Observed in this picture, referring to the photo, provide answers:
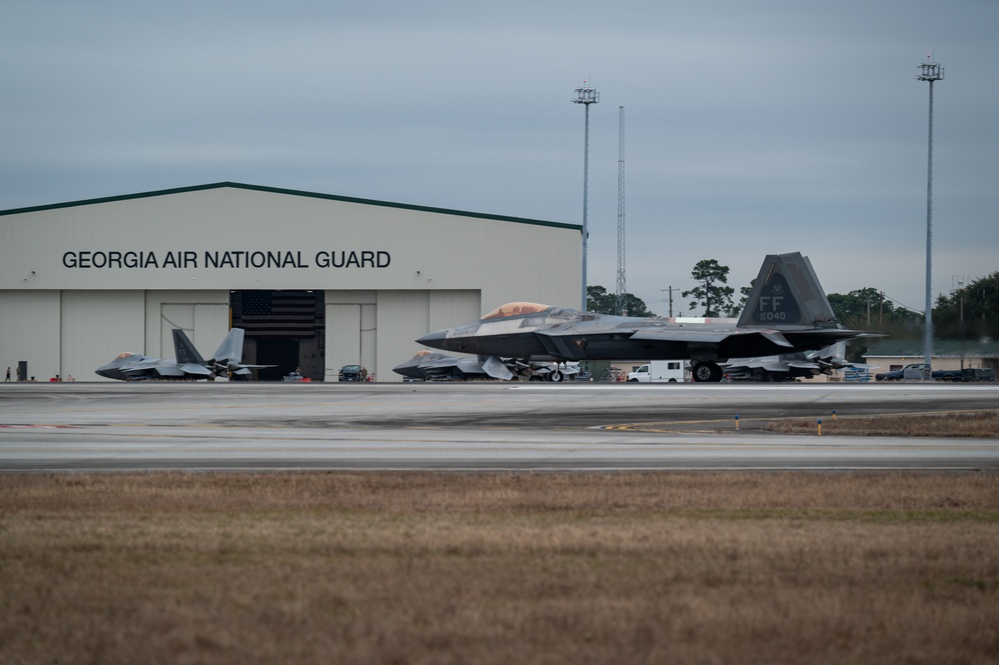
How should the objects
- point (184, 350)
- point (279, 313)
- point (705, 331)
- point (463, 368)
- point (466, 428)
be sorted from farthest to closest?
point (279, 313) → point (184, 350) → point (463, 368) → point (705, 331) → point (466, 428)

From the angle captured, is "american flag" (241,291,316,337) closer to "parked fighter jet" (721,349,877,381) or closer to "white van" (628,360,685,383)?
"white van" (628,360,685,383)

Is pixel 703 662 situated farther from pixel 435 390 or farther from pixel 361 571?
pixel 435 390

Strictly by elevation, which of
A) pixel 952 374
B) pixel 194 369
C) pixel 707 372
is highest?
pixel 707 372

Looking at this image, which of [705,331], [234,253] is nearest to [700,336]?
[705,331]

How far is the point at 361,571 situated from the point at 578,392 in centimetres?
2467

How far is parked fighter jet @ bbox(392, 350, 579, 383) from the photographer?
4859 centimetres

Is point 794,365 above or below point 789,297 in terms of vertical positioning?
below

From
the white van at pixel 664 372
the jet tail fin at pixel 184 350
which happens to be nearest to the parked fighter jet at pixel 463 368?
the jet tail fin at pixel 184 350

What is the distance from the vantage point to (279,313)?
72.2 metres

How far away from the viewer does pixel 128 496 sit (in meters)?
11.6

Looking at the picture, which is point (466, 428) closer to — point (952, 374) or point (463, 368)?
point (463, 368)

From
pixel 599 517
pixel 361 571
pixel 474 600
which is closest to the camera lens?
pixel 474 600

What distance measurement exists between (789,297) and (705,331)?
3.46m

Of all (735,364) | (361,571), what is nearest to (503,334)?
(735,364)
